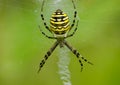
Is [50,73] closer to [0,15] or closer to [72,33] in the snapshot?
[72,33]

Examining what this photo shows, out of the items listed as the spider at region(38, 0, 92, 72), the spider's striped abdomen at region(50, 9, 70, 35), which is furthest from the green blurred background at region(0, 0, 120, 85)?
the spider's striped abdomen at region(50, 9, 70, 35)

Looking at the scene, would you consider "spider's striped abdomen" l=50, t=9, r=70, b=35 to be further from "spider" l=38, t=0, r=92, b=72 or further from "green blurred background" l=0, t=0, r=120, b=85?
"green blurred background" l=0, t=0, r=120, b=85

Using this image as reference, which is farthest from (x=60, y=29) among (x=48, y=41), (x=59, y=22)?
(x=48, y=41)

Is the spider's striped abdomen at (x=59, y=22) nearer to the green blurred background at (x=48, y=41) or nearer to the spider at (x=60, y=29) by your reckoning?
the spider at (x=60, y=29)

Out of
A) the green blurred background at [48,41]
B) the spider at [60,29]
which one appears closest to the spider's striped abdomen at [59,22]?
the spider at [60,29]

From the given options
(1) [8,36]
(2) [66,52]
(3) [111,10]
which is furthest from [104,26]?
(1) [8,36]
